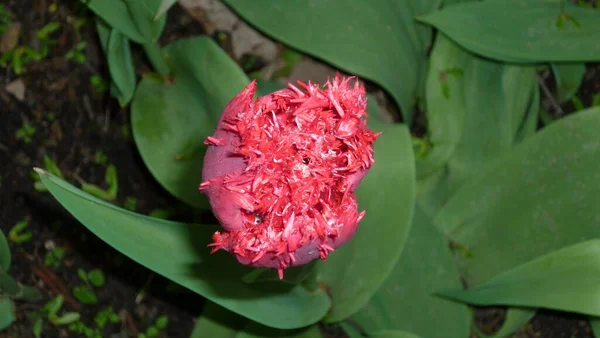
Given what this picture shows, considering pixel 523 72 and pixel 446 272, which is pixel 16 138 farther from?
pixel 523 72

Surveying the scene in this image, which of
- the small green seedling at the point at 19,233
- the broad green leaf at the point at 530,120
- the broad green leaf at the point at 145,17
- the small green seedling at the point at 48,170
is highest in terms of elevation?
the broad green leaf at the point at 145,17

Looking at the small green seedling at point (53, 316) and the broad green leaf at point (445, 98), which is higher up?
the broad green leaf at point (445, 98)

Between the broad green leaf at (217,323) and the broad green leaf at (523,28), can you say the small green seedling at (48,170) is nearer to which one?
the broad green leaf at (217,323)

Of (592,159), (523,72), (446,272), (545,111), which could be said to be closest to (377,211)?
(446,272)

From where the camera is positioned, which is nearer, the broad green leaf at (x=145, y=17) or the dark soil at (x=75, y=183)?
the broad green leaf at (x=145, y=17)

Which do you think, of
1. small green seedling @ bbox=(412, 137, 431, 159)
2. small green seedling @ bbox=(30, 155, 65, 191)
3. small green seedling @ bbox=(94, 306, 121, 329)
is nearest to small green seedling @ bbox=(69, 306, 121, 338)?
small green seedling @ bbox=(94, 306, 121, 329)

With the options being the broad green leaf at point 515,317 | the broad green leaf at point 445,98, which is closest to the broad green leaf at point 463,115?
the broad green leaf at point 445,98

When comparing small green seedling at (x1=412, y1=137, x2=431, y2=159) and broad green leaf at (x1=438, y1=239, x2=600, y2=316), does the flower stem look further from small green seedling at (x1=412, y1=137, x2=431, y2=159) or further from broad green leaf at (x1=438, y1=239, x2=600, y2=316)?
broad green leaf at (x1=438, y1=239, x2=600, y2=316)
